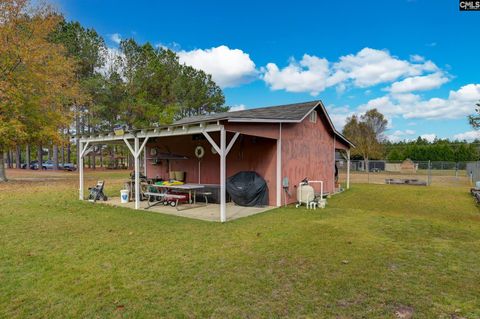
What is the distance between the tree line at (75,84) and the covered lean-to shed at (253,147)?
4.02m

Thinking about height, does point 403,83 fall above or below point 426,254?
above

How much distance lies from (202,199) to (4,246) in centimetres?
614

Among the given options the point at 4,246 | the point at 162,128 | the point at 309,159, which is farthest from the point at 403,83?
the point at 4,246

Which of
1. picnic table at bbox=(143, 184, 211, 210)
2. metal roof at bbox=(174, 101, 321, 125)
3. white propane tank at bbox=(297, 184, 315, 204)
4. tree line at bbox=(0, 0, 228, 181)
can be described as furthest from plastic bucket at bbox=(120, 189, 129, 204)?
white propane tank at bbox=(297, 184, 315, 204)

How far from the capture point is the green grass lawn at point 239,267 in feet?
9.17

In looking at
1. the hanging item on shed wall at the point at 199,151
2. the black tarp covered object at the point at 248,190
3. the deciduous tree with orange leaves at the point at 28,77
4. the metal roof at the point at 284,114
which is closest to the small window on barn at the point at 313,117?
the metal roof at the point at 284,114

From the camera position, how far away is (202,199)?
10289mm

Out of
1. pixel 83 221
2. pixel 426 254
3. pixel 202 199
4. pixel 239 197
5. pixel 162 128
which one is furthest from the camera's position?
pixel 202 199

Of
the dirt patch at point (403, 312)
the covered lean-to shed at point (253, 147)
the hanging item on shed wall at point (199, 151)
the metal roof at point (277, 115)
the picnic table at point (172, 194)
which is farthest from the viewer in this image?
the hanging item on shed wall at point (199, 151)

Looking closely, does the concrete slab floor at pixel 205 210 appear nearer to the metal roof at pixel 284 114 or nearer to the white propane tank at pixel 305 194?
the white propane tank at pixel 305 194

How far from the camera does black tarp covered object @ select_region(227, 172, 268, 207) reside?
897cm

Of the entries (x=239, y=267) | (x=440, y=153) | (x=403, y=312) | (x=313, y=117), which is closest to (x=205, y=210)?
(x=239, y=267)

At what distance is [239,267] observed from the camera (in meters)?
3.85

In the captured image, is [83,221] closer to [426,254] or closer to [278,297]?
[278,297]
